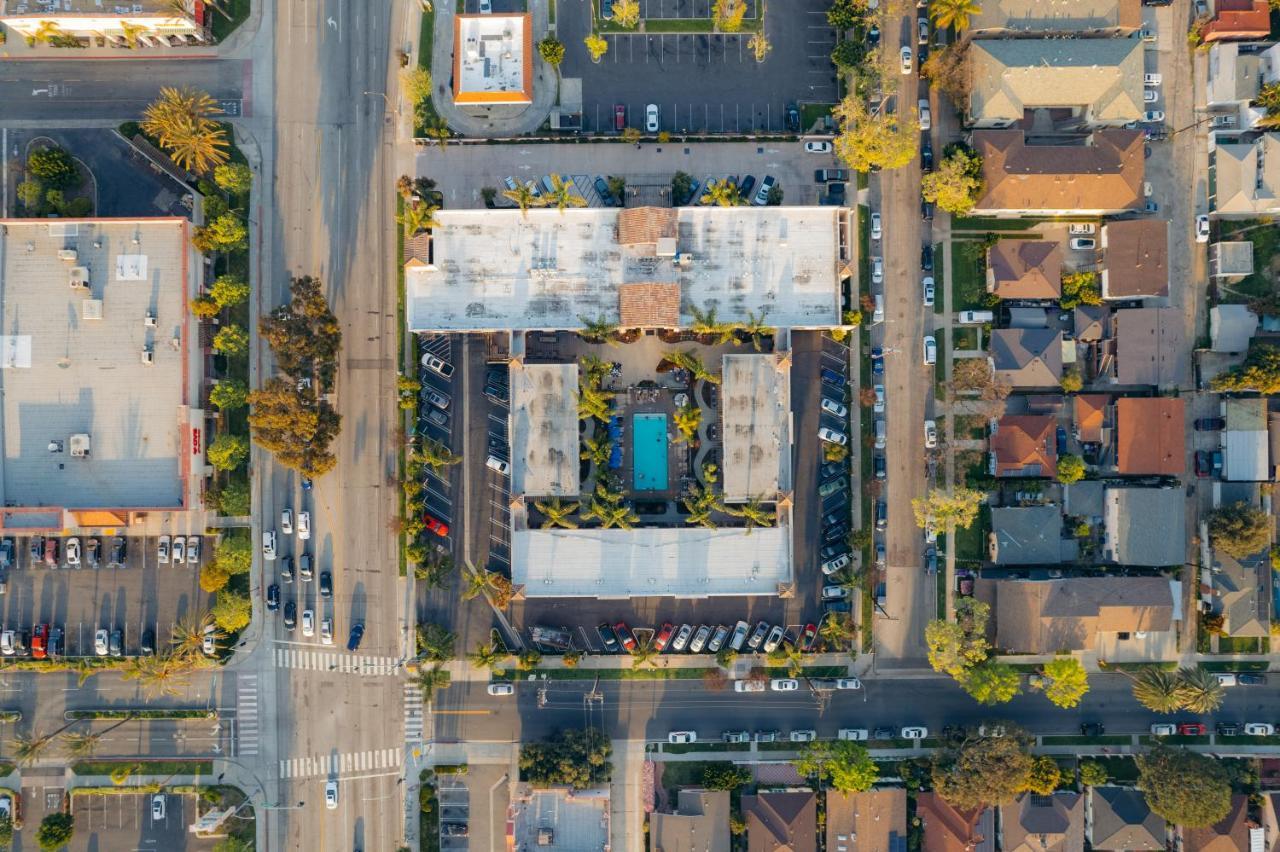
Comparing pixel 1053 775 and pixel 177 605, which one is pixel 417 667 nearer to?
pixel 177 605

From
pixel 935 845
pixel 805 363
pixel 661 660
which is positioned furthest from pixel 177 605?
pixel 935 845

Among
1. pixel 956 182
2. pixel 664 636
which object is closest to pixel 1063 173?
pixel 956 182

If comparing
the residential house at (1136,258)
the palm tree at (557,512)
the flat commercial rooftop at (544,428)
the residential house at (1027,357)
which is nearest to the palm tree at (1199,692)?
the residential house at (1027,357)

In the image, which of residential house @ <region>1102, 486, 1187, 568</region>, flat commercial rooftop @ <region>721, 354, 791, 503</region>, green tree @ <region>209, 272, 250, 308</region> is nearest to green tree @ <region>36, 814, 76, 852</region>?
green tree @ <region>209, 272, 250, 308</region>

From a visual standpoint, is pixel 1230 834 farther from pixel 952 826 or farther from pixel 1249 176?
pixel 1249 176

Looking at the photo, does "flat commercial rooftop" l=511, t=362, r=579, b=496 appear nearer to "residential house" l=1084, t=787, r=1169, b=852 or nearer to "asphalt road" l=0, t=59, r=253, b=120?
"asphalt road" l=0, t=59, r=253, b=120

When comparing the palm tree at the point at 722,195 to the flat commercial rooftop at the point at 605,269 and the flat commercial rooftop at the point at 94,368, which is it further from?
the flat commercial rooftop at the point at 94,368
